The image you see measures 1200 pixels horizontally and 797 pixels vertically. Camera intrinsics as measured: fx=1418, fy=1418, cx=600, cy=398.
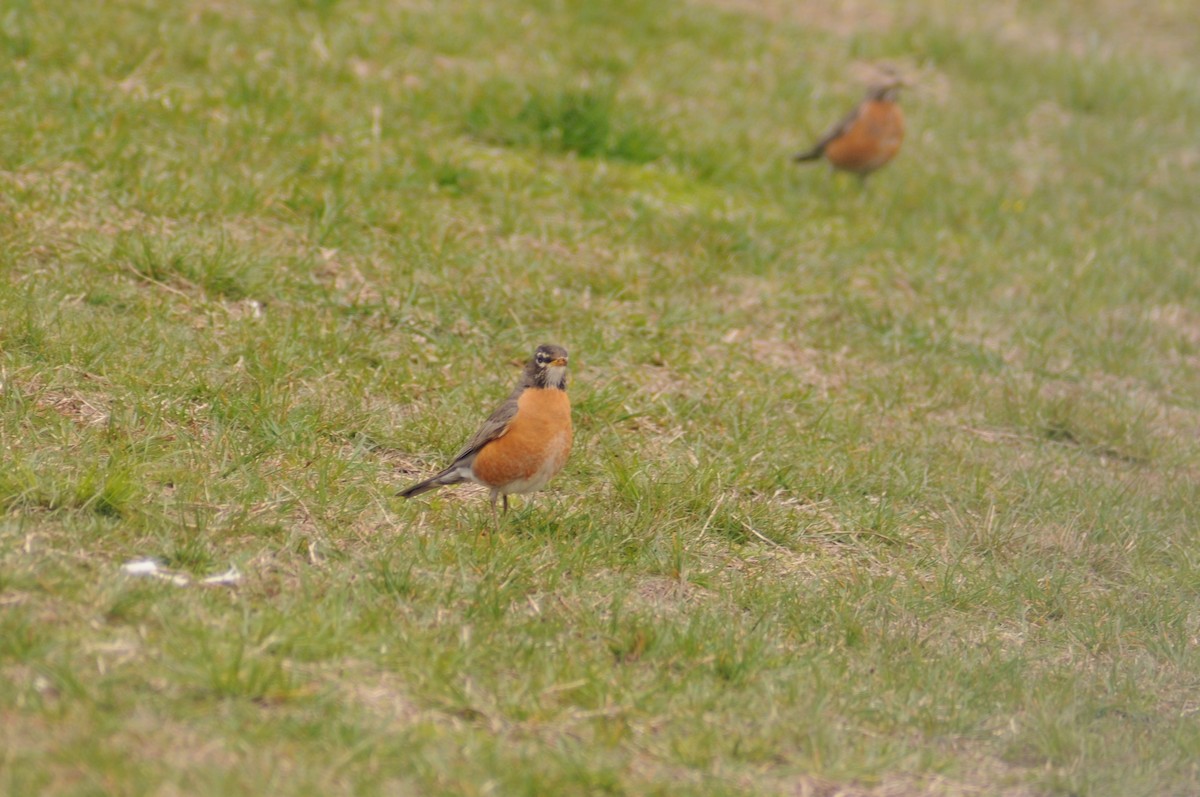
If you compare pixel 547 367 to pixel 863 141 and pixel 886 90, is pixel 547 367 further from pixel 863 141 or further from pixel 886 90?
pixel 886 90

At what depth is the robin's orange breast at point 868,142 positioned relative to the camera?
9.16 meters

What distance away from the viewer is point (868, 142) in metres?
9.21

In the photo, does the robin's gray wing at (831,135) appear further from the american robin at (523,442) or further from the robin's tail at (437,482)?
the robin's tail at (437,482)

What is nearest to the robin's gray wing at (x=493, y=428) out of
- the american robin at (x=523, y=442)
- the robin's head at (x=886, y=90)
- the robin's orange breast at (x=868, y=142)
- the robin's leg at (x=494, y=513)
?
the american robin at (x=523, y=442)

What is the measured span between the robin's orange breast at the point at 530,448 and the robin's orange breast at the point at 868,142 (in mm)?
4633

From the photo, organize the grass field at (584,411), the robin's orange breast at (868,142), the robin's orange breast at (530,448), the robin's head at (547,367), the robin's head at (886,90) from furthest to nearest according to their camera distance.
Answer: the robin's head at (886,90)
the robin's orange breast at (868,142)
the robin's head at (547,367)
the robin's orange breast at (530,448)
the grass field at (584,411)

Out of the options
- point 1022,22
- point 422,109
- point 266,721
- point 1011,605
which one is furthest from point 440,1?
point 266,721

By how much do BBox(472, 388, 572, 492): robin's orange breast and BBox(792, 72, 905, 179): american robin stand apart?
4.64 m

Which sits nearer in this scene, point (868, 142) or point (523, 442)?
point (523, 442)

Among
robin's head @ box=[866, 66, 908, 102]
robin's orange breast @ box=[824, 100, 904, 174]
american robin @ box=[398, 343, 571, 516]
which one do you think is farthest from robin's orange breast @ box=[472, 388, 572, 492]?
robin's head @ box=[866, 66, 908, 102]

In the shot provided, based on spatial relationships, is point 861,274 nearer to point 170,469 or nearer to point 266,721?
point 170,469

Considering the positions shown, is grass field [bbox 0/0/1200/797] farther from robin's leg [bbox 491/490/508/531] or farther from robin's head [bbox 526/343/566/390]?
robin's head [bbox 526/343/566/390]

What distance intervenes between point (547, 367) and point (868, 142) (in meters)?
4.69

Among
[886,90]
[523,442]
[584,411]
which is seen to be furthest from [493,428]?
[886,90]
